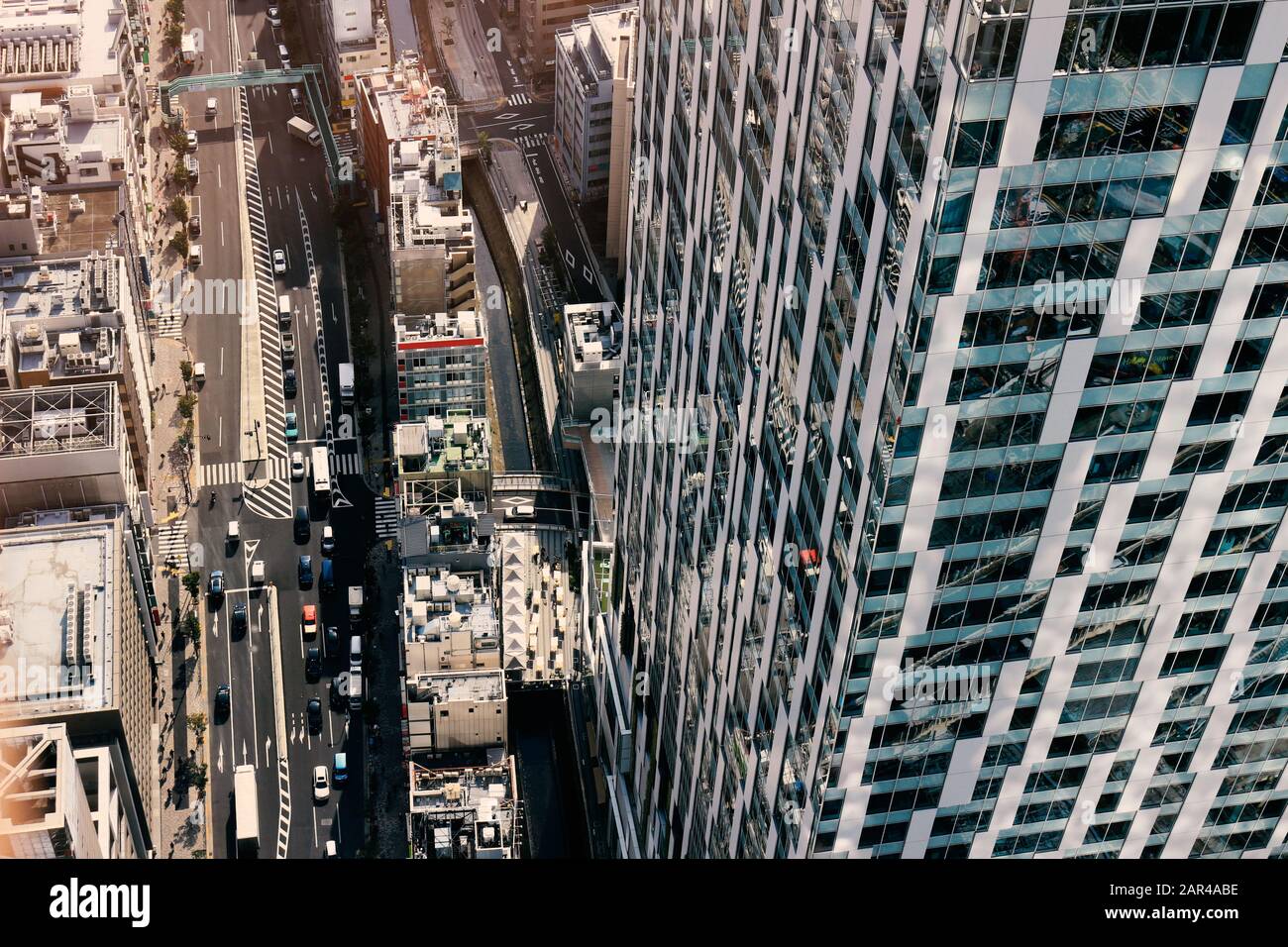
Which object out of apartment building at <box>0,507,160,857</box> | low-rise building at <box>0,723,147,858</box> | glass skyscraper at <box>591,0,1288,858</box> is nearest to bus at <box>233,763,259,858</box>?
apartment building at <box>0,507,160,857</box>

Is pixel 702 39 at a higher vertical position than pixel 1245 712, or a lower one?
higher

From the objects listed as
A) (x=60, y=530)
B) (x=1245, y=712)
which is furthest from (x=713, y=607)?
(x=60, y=530)

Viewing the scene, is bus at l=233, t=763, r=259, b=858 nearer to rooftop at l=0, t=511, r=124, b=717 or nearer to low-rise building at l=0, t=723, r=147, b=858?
low-rise building at l=0, t=723, r=147, b=858

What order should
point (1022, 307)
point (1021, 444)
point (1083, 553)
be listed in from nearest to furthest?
point (1022, 307)
point (1021, 444)
point (1083, 553)

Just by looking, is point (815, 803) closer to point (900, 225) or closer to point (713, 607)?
point (713, 607)

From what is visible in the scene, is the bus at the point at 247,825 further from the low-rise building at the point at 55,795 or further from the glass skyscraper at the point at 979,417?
the glass skyscraper at the point at 979,417

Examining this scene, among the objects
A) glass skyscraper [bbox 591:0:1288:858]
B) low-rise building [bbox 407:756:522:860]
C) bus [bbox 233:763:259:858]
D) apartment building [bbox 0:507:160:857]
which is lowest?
bus [bbox 233:763:259:858]
